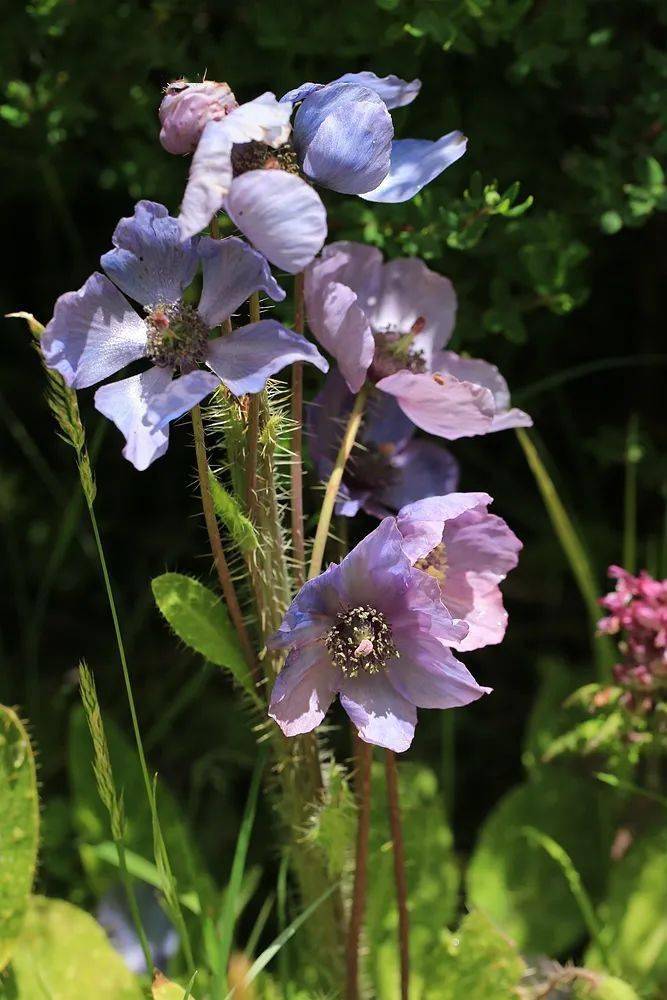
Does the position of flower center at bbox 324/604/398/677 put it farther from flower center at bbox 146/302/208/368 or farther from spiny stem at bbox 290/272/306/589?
flower center at bbox 146/302/208/368

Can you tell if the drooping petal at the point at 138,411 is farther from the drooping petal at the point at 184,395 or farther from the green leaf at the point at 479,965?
the green leaf at the point at 479,965

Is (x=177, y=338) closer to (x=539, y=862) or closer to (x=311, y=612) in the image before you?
(x=311, y=612)

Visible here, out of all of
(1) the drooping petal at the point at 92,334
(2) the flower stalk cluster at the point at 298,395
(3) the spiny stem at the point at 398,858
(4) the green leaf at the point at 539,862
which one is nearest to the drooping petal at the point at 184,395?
(2) the flower stalk cluster at the point at 298,395

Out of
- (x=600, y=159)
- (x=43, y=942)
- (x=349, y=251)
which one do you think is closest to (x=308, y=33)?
(x=349, y=251)

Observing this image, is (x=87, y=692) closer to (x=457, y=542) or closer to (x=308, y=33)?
(x=457, y=542)

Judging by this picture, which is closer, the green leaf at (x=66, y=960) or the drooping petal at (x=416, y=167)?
the drooping petal at (x=416, y=167)

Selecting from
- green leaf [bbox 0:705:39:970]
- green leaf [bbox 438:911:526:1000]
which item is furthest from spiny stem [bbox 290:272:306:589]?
green leaf [bbox 438:911:526:1000]
